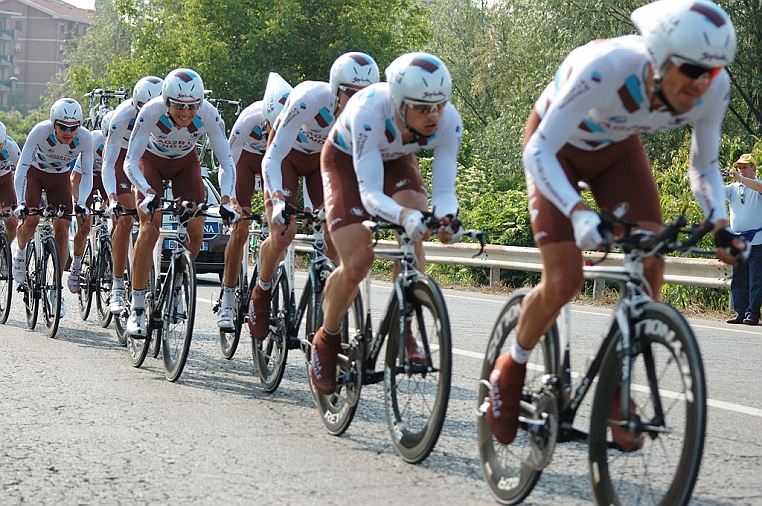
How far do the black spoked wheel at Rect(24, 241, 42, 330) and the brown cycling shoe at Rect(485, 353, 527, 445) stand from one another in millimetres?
7807

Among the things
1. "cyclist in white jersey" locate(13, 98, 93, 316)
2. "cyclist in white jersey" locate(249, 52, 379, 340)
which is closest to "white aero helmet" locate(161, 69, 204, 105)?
"cyclist in white jersey" locate(249, 52, 379, 340)

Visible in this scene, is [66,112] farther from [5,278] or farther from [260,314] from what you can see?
[260,314]

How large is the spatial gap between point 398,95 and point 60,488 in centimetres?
226

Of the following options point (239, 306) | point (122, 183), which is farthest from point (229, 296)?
point (122, 183)

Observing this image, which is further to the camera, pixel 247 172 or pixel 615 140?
pixel 247 172

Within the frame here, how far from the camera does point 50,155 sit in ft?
42.1

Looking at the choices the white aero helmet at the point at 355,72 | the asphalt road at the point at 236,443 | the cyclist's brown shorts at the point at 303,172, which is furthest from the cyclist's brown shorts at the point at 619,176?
the cyclist's brown shorts at the point at 303,172

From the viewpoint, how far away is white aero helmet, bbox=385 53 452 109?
18.5ft

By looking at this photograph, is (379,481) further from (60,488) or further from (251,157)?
(251,157)

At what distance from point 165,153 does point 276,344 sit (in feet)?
8.69

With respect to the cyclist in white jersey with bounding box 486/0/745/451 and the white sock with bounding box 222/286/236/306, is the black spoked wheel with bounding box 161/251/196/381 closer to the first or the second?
the white sock with bounding box 222/286/236/306

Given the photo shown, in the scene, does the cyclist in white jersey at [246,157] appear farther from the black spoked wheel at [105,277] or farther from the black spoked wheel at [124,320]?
the black spoked wheel at [105,277]

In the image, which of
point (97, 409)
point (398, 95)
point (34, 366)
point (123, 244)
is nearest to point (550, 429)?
point (398, 95)

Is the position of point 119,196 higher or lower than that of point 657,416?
higher
